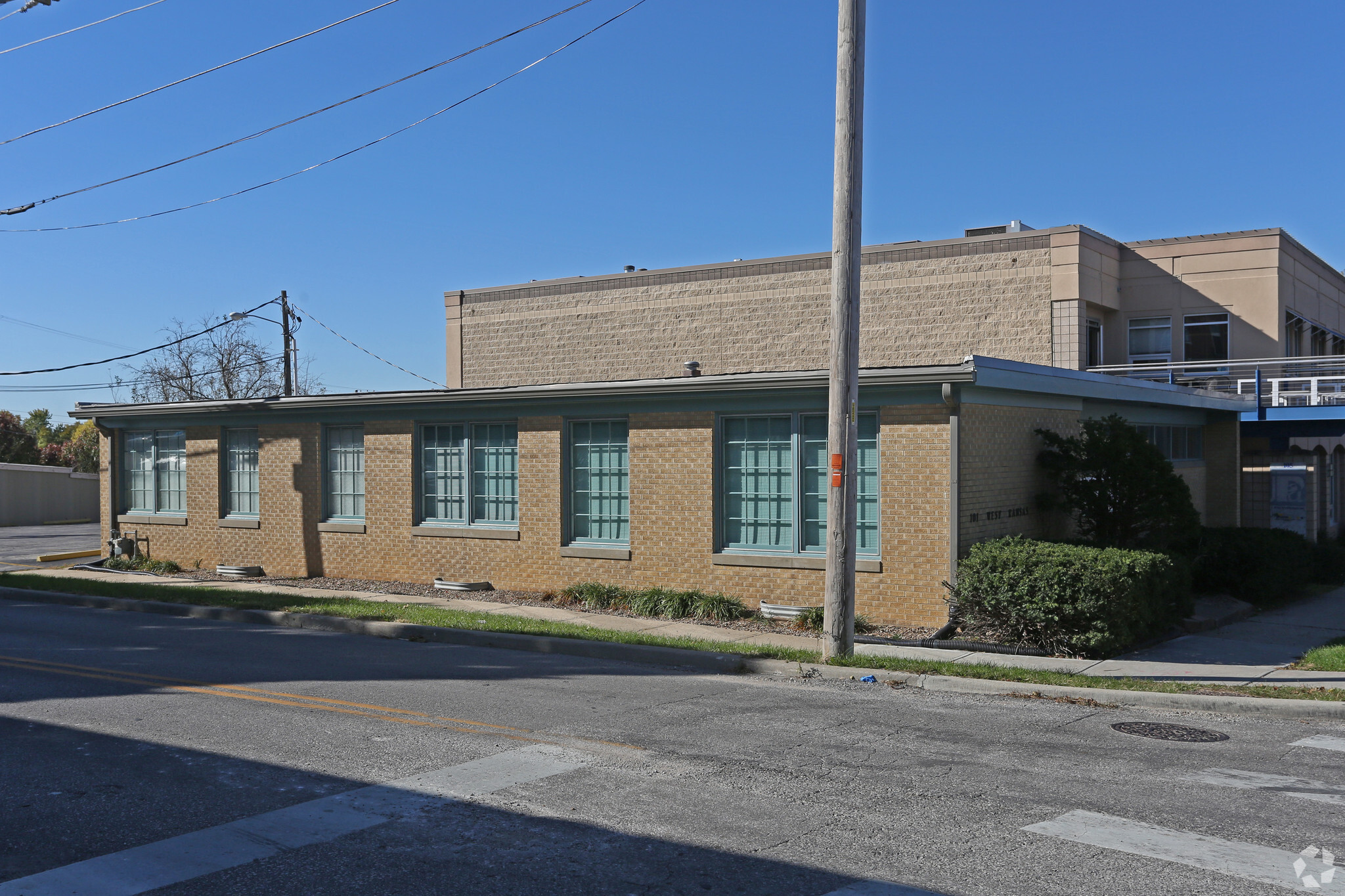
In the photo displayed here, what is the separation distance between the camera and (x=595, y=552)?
660 inches

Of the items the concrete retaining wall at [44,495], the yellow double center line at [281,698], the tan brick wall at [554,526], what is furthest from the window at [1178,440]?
the concrete retaining wall at [44,495]

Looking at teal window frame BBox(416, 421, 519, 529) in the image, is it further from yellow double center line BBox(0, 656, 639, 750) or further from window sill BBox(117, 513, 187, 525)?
yellow double center line BBox(0, 656, 639, 750)

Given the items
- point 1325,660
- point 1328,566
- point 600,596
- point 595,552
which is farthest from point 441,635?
point 1328,566

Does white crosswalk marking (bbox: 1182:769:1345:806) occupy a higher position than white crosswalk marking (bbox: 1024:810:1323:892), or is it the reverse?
white crosswalk marking (bbox: 1024:810:1323:892)

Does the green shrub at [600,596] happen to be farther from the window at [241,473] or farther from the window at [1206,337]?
the window at [1206,337]

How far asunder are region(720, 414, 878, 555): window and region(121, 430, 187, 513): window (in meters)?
12.0

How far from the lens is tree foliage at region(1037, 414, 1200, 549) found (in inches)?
582

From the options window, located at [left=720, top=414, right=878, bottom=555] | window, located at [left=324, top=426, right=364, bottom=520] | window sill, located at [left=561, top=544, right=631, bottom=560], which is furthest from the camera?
window, located at [left=324, top=426, right=364, bottom=520]

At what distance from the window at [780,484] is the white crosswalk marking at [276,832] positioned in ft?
25.0

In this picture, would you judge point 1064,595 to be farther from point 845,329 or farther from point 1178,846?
point 1178,846

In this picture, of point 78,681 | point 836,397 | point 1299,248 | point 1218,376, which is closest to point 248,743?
point 78,681

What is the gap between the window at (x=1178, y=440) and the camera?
19.2 metres

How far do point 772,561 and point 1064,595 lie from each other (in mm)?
4227

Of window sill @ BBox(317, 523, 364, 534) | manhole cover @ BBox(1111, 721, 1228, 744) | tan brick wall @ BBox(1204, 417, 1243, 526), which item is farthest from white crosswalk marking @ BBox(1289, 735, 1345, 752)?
window sill @ BBox(317, 523, 364, 534)
